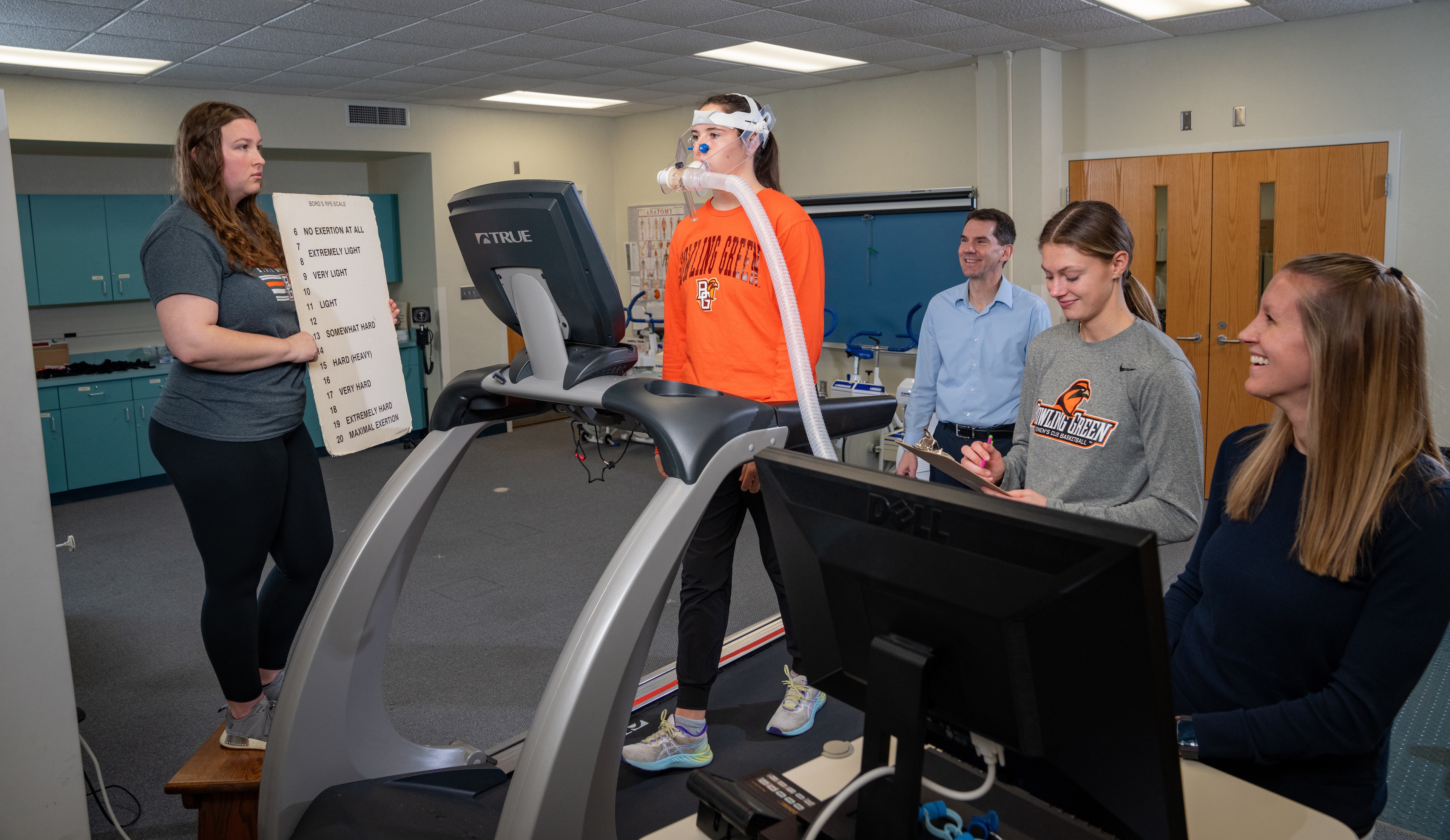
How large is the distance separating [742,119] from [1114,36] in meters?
3.94

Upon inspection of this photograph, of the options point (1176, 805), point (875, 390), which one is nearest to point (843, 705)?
point (1176, 805)

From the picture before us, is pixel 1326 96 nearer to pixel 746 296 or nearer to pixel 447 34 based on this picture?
pixel 746 296

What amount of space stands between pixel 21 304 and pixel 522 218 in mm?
973

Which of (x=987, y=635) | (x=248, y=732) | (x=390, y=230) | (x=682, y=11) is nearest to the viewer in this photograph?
(x=987, y=635)

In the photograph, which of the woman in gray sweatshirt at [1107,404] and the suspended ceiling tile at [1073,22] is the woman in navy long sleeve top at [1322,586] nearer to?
the woman in gray sweatshirt at [1107,404]

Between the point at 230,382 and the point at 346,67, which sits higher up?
the point at 346,67

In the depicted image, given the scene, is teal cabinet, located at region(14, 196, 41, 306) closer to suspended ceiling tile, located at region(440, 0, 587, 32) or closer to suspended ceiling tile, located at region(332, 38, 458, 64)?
suspended ceiling tile, located at region(332, 38, 458, 64)

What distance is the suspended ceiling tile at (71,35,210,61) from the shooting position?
4848 millimetres

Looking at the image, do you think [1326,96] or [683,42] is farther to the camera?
[683,42]

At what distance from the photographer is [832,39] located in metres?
5.28

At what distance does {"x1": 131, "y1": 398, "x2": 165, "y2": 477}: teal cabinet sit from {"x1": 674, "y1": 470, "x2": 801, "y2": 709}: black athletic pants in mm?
5211

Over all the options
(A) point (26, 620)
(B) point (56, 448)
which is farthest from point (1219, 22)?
(B) point (56, 448)

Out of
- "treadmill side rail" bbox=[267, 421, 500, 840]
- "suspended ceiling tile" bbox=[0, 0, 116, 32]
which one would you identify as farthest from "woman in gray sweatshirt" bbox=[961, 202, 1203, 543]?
"suspended ceiling tile" bbox=[0, 0, 116, 32]

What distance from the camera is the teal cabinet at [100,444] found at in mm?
6039
